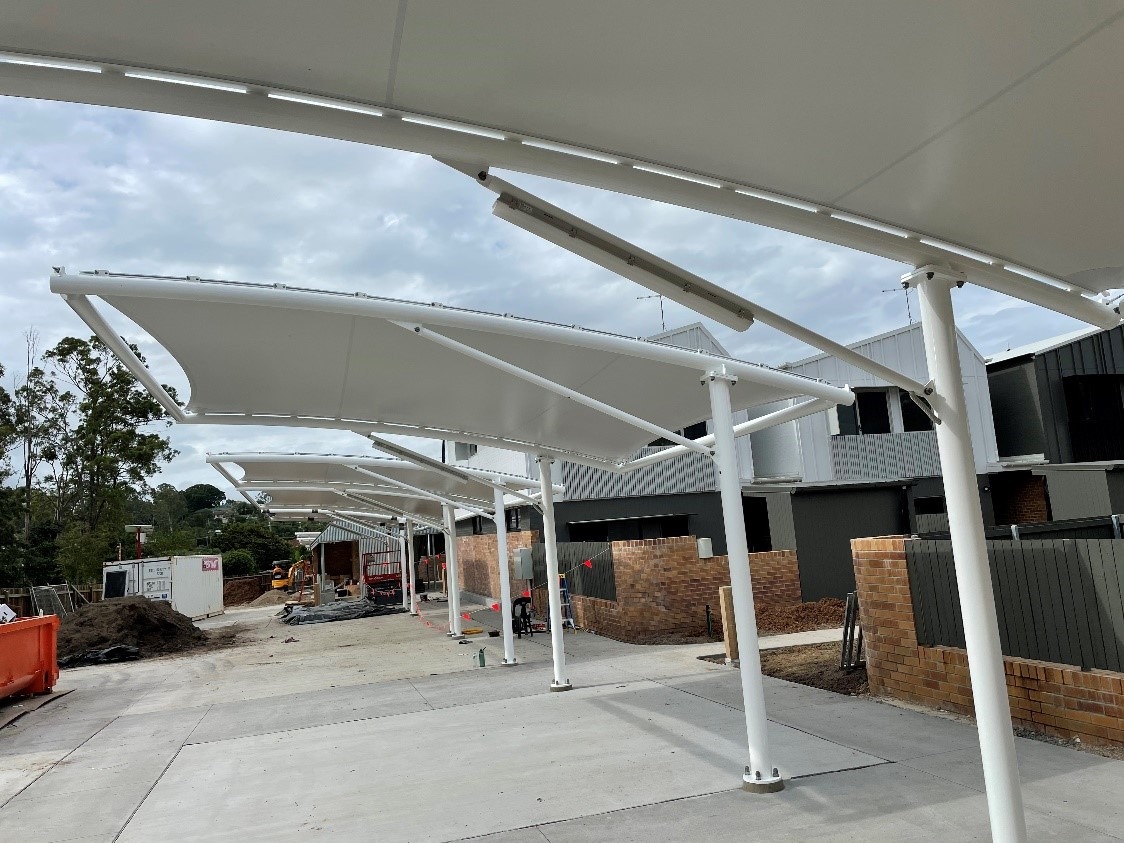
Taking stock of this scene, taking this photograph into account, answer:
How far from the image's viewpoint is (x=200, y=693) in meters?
14.8

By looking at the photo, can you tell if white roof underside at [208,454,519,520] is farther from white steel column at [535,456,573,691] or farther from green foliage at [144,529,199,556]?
green foliage at [144,529,199,556]

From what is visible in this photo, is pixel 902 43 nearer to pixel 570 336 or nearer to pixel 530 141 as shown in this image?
pixel 530 141

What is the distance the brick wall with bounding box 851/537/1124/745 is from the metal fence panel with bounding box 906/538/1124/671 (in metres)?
0.15

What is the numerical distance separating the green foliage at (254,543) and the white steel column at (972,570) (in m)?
69.7

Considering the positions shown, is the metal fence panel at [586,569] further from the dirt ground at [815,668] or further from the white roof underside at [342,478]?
the dirt ground at [815,668]

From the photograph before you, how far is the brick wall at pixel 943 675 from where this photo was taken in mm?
6902

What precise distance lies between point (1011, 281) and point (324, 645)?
2057 cm

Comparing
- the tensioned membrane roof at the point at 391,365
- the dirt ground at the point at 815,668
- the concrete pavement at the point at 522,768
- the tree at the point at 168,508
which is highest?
the tree at the point at 168,508

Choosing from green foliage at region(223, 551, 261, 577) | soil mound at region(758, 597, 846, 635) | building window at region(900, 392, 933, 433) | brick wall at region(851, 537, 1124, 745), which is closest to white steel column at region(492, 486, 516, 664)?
soil mound at region(758, 597, 846, 635)

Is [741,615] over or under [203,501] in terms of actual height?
under

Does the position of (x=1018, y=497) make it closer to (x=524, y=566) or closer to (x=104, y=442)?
(x=524, y=566)

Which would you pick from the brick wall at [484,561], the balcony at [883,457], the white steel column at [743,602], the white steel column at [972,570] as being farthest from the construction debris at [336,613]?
the white steel column at [972,570]

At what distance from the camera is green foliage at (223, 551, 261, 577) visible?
6338 cm

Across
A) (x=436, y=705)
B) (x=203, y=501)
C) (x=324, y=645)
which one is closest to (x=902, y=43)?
(x=436, y=705)
